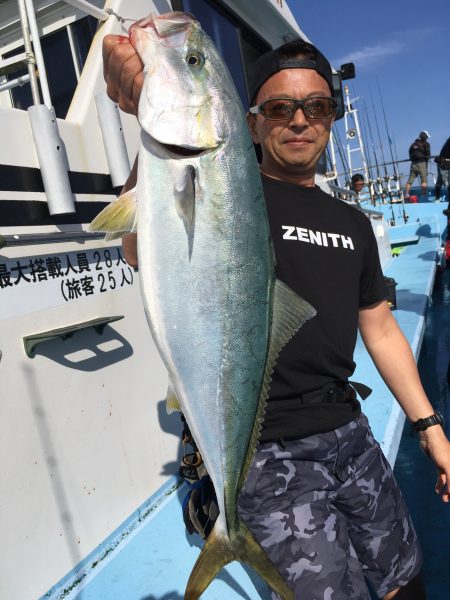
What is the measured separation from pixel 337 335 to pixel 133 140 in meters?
2.09

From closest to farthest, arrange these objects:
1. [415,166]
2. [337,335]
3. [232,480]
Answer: [232,480]
[337,335]
[415,166]

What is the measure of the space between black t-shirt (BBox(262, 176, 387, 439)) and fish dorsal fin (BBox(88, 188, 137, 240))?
2.19 feet

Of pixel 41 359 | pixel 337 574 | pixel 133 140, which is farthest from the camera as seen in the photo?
pixel 133 140

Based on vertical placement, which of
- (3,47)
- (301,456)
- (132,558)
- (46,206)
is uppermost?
(3,47)

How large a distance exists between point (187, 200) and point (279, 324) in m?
0.50

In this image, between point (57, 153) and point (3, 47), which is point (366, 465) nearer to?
point (57, 153)

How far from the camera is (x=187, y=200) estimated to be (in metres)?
1.26

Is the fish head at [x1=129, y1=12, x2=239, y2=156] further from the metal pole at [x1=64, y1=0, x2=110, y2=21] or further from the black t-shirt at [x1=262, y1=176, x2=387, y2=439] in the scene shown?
the metal pole at [x1=64, y1=0, x2=110, y2=21]

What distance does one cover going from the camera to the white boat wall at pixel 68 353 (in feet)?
7.29

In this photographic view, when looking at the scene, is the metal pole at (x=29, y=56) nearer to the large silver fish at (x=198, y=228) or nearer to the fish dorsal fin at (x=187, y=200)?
the large silver fish at (x=198, y=228)

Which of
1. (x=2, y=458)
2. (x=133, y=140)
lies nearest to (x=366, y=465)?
(x=2, y=458)

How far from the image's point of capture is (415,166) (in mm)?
19484

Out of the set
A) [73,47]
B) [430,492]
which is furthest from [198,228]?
[73,47]

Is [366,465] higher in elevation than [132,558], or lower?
higher
